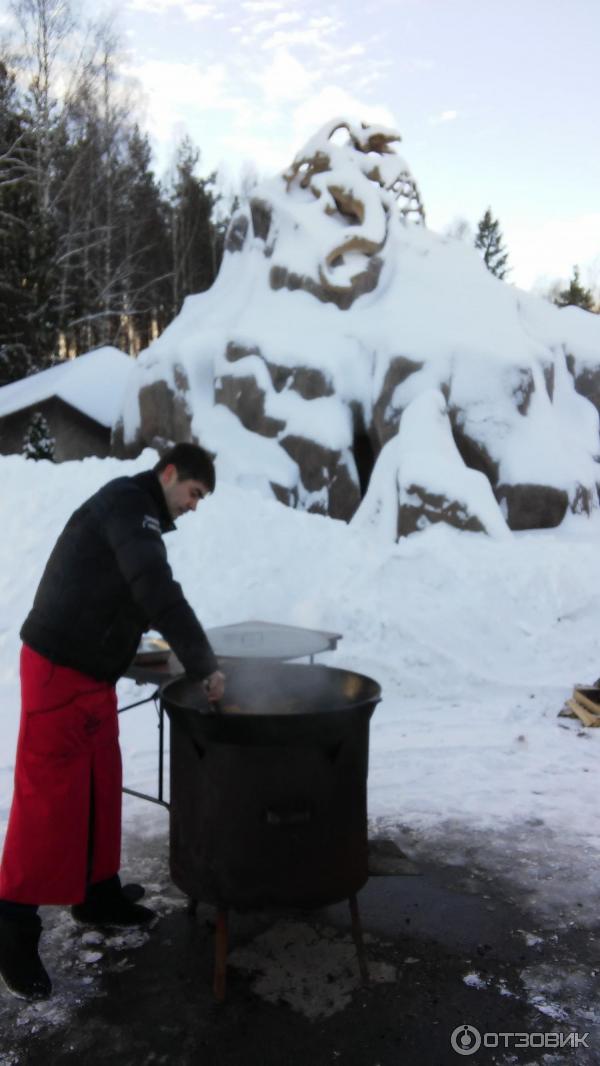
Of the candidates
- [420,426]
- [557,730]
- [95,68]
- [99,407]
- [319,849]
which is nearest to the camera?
[319,849]

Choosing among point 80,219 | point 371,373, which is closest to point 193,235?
point 80,219

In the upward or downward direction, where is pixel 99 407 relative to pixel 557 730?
upward

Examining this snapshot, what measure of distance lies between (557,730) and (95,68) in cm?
2527

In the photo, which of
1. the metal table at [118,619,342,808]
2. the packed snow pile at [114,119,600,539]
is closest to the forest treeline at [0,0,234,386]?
the packed snow pile at [114,119,600,539]

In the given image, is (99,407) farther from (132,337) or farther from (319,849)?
(319,849)

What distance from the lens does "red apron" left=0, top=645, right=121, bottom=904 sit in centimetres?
292

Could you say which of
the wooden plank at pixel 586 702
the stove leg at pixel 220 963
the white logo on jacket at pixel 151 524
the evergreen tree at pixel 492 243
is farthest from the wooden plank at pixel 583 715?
the evergreen tree at pixel 492 243

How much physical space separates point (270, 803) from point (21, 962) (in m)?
1.03

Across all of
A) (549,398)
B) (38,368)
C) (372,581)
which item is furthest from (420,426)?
(38,368)

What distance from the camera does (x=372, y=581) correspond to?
8.27 m

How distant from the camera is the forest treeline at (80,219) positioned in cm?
2147

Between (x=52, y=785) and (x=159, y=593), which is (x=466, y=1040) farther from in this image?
(x=159, y=593)

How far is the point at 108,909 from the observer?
337 cm

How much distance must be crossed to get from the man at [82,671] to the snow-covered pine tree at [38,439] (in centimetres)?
1762
